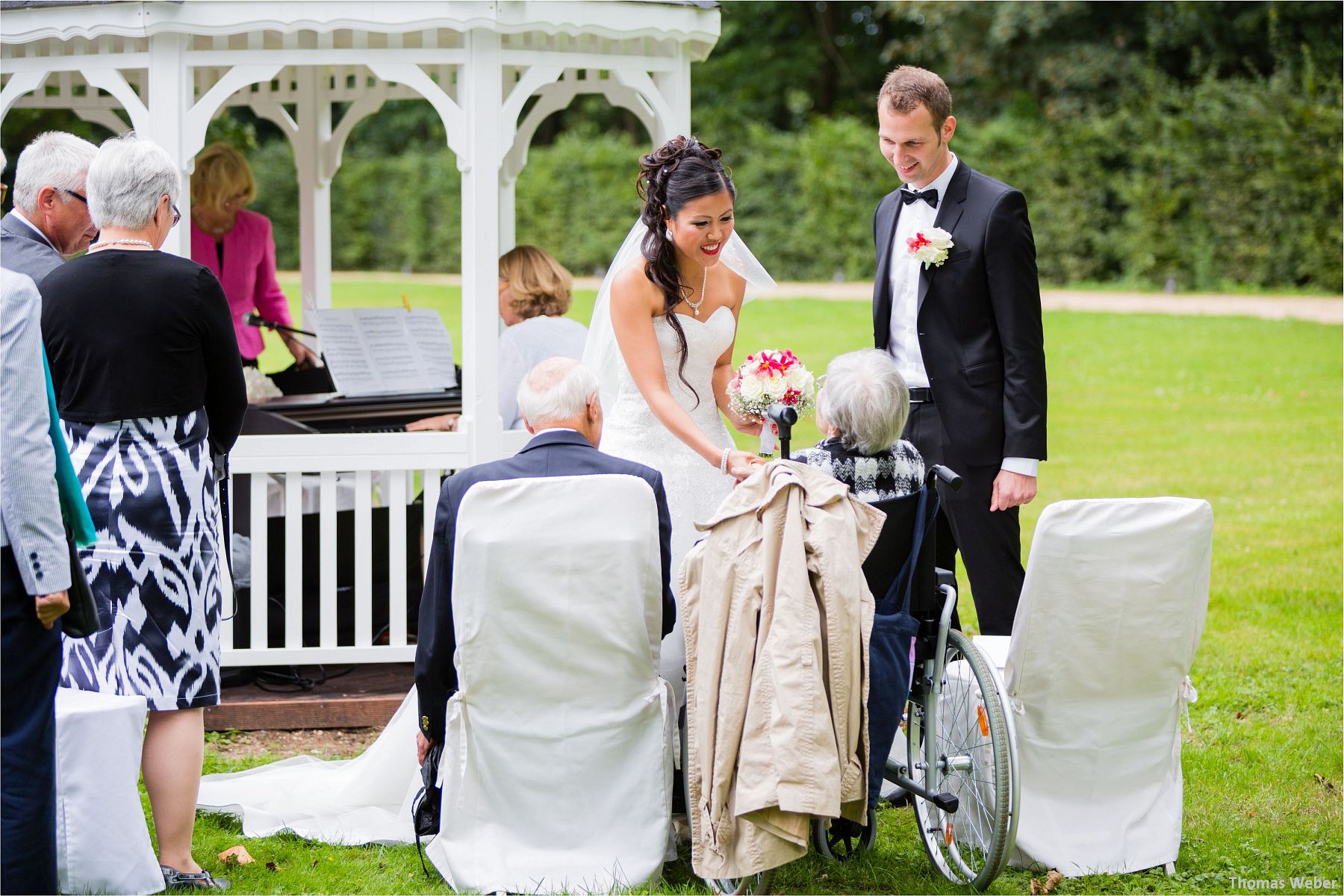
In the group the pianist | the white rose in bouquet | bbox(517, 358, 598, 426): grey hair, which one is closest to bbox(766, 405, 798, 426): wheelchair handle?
the white rose in bouquet

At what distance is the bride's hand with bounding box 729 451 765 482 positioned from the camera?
13.0ft

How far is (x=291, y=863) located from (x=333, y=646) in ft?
5.43

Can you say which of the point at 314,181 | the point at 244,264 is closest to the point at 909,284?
the point at 244,264

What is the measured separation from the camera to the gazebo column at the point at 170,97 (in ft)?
17.7

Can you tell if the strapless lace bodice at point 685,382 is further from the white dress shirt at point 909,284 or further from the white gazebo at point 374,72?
the white gazebo at point 374,72

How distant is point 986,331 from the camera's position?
14.6 ft

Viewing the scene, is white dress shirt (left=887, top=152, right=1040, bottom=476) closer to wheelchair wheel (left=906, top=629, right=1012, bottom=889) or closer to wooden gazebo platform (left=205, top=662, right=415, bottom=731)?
wheelchair wheel (left=906, top=629, right=1012, bottom=889)

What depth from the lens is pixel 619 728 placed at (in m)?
3.73

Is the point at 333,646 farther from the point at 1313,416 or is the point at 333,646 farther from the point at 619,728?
the point at 1313,416

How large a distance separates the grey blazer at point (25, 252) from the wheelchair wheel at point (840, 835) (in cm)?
256

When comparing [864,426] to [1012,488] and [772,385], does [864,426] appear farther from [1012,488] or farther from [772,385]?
[1012,488]

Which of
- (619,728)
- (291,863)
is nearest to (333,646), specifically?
(291,863)

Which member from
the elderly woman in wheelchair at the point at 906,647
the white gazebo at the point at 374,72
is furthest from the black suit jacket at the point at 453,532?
the white gazebo at the point at 374,72

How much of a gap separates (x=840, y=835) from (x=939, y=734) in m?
0.41
